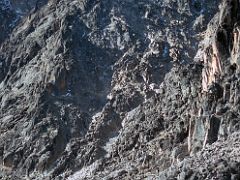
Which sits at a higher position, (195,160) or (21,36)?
(21,36)

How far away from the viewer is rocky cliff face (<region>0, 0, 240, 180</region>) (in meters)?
57.8

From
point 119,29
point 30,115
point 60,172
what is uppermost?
Result: point 119,29

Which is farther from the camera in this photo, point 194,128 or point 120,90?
point 120,90

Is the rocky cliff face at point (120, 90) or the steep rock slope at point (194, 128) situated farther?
the rocky cliff face at point (120, 90)

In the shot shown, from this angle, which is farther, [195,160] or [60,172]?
[60,172]

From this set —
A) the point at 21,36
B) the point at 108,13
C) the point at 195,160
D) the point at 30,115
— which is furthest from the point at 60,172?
the point at 21,36

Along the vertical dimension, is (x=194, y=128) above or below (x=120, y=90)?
below

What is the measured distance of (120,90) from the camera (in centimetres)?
9812

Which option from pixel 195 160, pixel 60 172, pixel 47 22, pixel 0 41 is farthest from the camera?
pixel 0 41

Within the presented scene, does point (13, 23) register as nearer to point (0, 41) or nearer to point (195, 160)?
point (0, 41)

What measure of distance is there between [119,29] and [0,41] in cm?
3780

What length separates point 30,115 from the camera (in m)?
101

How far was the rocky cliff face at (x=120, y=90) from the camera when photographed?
57.8 meters

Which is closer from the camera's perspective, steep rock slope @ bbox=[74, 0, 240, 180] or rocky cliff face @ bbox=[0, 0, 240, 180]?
steep rock slope @ bbox=[74, 0, 240, 180]
